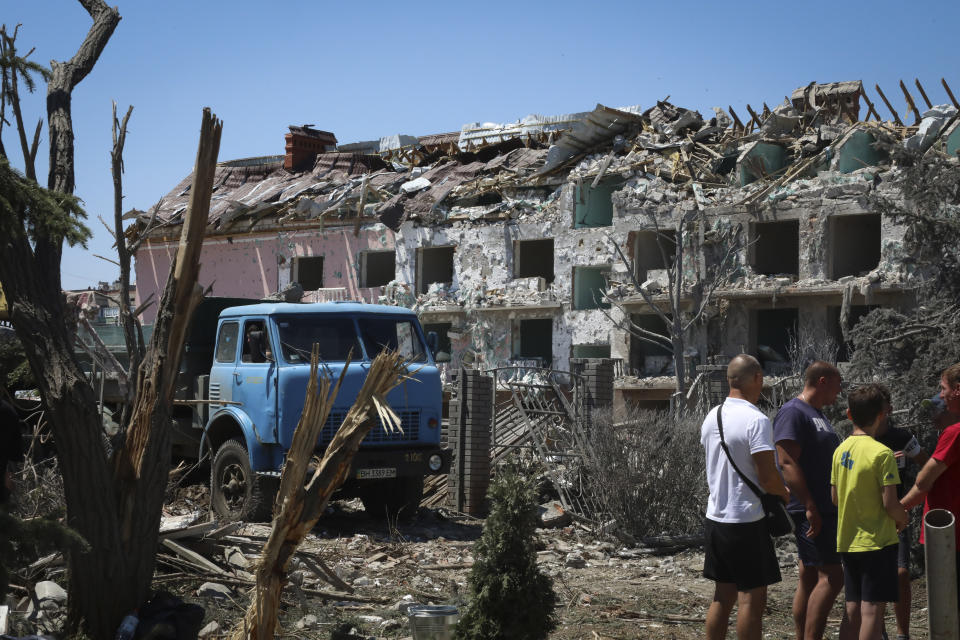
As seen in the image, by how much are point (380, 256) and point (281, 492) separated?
30.9 meters

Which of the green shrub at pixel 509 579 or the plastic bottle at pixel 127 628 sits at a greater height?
the green shrub at pixel 509 579

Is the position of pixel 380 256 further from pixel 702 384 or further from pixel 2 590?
pixel 2 590

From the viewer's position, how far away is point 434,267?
3512 cm

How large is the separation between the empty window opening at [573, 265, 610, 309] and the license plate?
2035 cm

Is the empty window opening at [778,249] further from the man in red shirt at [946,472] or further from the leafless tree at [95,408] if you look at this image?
the leafless tree at [95,408]

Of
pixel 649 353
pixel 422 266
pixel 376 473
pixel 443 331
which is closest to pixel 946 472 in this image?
pixel 376 473

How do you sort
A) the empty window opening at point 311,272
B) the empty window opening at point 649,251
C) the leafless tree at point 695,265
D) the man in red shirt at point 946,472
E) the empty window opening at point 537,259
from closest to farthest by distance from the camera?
the man in red shirt at point 946,472 → the leafless tree at point 695,265 → the empty window opening at point 649,251 → the empty window opening at point 537,259 → the empty window opening at point 311,272

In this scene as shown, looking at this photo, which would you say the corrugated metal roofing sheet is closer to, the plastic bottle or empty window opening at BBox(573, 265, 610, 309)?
empty window opening at BBox(573, 265, 610, 309)

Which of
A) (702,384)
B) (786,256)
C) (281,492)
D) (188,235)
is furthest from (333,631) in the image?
(786,256)

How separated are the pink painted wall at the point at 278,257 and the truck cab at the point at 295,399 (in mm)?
22292

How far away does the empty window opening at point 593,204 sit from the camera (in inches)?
1243

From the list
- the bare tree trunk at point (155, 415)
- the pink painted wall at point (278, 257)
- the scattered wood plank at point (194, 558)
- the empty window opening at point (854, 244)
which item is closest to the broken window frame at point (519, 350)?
the pink painted wall at point (278, 257)

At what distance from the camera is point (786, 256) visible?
1241 inches

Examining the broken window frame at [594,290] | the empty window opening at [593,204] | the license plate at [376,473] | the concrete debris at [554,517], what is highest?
the empty window opening at [593,204]
